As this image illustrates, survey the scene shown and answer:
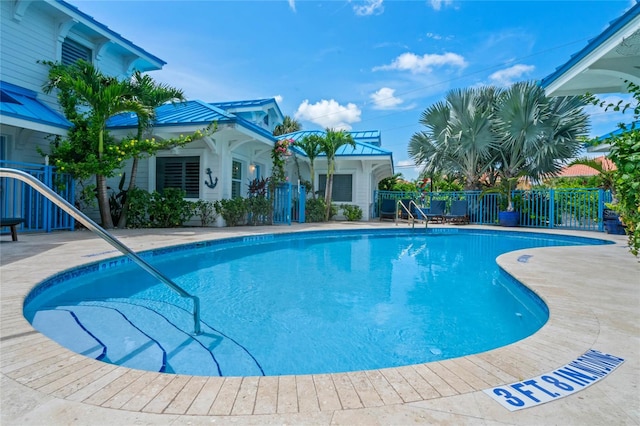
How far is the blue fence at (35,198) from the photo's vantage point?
819 centimetres

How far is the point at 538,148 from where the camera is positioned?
1339cm

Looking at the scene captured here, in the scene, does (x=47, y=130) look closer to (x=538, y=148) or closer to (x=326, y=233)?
(x=326, y=233)

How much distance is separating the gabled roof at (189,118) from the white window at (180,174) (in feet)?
4.54

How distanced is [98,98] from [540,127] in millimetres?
15004

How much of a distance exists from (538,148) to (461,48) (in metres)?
10.2

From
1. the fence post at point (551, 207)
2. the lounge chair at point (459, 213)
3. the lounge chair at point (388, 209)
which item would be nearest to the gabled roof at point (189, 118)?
the lounge chair at point (388, 209)

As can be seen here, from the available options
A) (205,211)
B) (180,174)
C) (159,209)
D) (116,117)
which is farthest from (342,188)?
(116,117)

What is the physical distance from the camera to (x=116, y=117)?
38.7ft

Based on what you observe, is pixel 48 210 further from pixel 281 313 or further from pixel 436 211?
pixel 436 211

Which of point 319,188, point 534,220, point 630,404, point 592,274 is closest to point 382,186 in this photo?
point 319,188

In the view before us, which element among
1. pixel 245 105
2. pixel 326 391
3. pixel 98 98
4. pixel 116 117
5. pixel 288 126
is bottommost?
pixel 326 391

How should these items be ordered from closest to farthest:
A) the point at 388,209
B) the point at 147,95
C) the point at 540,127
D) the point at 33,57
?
the point at 33,57 → the point at 147,95 → the point at 540,127 → the point at 388,209

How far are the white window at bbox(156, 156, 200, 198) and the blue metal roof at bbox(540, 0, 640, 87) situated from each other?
9899 mm

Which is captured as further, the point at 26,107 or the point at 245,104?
the point at 245,104
